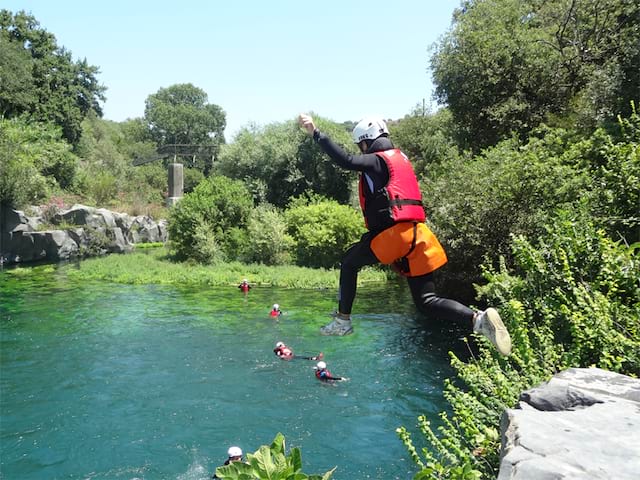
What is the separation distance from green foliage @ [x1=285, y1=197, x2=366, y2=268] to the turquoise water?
8149mm

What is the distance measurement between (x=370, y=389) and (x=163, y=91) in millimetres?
90140

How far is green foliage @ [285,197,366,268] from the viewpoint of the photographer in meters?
26.8

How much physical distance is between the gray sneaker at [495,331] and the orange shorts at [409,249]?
0.56 metres

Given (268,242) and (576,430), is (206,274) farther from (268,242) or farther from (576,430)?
(576,430)

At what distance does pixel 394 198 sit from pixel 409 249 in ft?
1.44

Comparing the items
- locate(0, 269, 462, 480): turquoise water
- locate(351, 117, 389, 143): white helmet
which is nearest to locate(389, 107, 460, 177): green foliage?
locate(0, 269, 462, 480): turquoise water

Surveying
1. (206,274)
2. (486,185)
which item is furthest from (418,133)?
(486,185)

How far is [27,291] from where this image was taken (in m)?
20.7

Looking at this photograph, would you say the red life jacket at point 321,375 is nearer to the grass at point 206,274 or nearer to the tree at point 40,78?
the grass at point 206,274

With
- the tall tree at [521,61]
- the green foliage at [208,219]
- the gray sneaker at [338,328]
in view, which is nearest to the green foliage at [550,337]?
the gray sneaker at [338,328]

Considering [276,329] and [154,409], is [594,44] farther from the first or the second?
[154,409]

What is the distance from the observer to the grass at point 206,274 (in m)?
23.2

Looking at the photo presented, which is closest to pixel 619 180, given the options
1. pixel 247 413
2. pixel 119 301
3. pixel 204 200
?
pixel 247 413

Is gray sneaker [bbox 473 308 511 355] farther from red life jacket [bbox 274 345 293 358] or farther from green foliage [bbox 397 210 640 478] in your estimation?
red life jacket [bbox 274 345 293 358]
